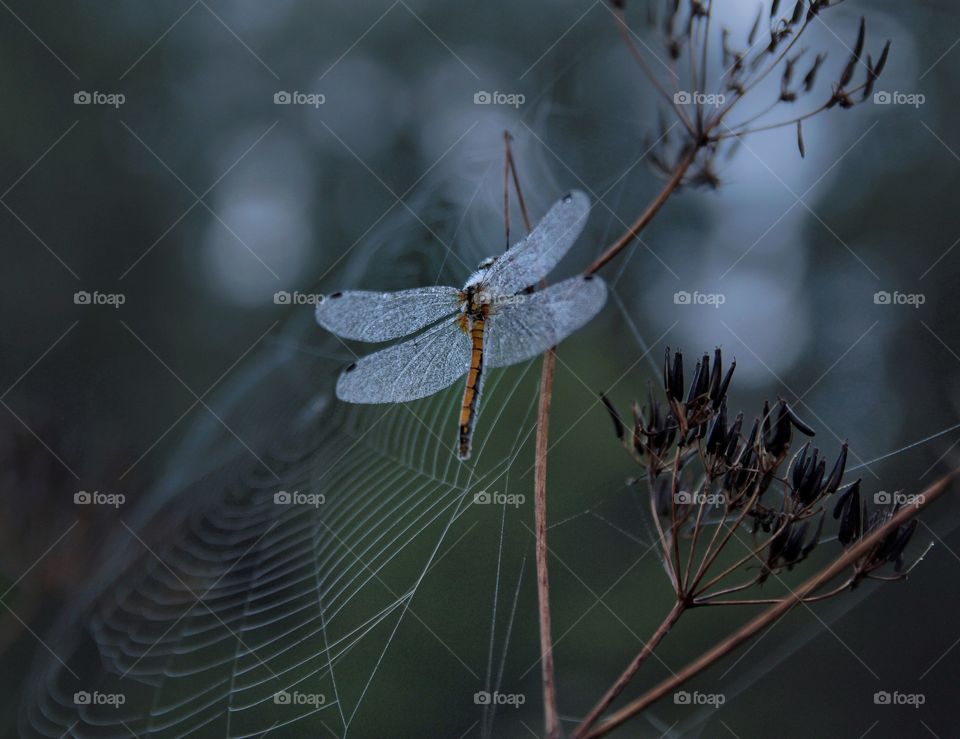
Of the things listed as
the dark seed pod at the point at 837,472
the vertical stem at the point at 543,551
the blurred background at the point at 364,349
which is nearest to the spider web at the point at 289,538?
the blurred background at the point at 364,349

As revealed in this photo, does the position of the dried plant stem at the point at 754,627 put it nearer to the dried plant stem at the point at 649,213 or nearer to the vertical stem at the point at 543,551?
the vertical stem at the point at 543,551

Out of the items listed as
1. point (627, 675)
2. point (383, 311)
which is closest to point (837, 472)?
point (627, 675)

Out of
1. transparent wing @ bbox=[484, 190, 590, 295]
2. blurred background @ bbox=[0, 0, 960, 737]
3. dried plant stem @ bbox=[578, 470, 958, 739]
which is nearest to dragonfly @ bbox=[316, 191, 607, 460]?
transparent wing @ bbox=[484, 190, 590, 295]

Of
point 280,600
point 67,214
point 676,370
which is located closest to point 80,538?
point 280,600

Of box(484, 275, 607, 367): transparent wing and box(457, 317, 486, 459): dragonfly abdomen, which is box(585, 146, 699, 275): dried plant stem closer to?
box(484, 275, 607, 367): transparent wing

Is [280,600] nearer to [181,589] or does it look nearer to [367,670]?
[181,589]

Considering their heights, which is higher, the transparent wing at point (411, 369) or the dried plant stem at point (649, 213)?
the dried plant stem at point (649, 213)

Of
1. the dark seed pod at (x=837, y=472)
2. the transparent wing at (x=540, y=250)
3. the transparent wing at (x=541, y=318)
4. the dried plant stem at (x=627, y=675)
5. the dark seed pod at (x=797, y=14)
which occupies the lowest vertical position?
the dried plant stem at (x=627, y=675)
